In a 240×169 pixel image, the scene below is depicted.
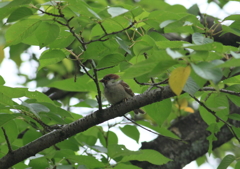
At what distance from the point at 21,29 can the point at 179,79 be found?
3.63ft

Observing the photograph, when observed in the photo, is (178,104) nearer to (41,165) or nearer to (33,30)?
(41,165)

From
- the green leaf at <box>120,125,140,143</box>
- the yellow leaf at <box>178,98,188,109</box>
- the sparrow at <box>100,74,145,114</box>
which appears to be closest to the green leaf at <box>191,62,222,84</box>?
the green leaf at <box>120,125,140,143</box>

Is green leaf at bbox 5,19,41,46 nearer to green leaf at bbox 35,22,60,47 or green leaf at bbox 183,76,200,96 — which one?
green leaf at bbox 35,22,60,47

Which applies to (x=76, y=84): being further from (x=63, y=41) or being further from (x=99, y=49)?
(x=99, y=49)

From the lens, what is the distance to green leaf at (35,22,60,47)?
6.57ft

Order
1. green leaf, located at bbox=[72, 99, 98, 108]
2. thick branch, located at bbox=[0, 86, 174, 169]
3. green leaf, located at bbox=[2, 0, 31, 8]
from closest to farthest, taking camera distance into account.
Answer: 1. green leaf, located at bbox=[2, 0, 31, 8]
2. thick branch, located at bbox=[0, 86, 174, 169]
3. green leaf, located at bbox=[72, 99, 98, 108]

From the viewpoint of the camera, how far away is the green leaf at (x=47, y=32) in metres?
2.00

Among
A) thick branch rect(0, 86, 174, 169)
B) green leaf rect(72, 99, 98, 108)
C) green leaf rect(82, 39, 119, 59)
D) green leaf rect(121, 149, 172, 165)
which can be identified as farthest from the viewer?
green leaf rect(72, 99, 98, 108)

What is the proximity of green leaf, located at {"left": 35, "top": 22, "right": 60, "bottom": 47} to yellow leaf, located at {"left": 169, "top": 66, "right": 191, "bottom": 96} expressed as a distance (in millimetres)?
907

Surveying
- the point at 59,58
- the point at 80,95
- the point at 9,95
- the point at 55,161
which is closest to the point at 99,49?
the point at 59,58

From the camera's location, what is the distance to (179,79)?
1394 millimetres

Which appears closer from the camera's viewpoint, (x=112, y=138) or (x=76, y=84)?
(x=76, y=84)

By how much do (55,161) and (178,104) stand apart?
1.64 metres

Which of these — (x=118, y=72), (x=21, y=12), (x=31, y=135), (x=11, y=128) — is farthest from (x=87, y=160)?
(x=21, y=12)
